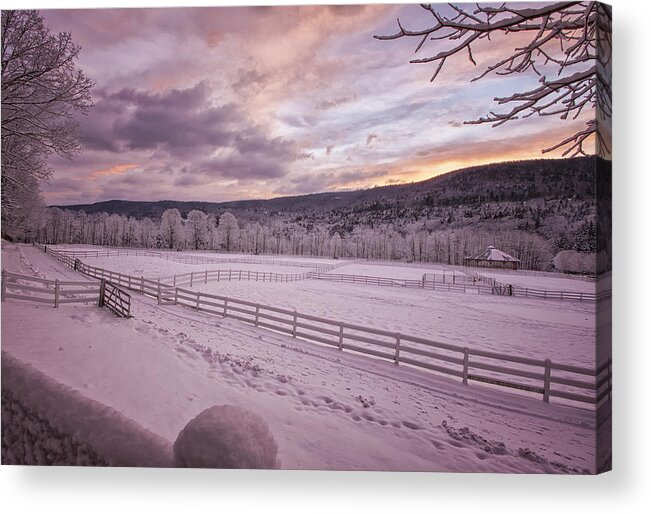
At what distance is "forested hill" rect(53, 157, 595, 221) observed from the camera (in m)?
3.70

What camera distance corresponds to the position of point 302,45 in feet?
13.3

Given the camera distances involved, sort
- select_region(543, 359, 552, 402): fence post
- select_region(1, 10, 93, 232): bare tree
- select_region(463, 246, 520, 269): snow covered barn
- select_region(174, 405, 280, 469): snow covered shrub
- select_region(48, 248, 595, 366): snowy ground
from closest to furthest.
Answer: select_region(174, 405, 280, 469): snow covered shrub
select_region(543, 359, 552, 402): fence post
select_region(48, 248, 595, 366): snowy ground
select_region(463, 246, 520, 269): snow covered barn
select_region(1, 10, 93, 232): bare tree

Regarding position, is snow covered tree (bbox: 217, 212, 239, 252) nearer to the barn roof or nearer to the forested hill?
the forested hill

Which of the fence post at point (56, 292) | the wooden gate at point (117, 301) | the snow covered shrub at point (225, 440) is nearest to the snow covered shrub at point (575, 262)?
the snow covered shrub at point (225, 440)

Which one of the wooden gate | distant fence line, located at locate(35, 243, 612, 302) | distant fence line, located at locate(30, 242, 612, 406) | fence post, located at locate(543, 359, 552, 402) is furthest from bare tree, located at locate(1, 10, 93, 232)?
fence post, located at locate(543, 359, 552, 402)

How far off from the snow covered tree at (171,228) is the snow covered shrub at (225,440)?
2536 millimetres

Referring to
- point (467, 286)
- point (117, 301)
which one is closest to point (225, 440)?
point (117, 301)

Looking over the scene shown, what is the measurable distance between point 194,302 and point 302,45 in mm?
3510

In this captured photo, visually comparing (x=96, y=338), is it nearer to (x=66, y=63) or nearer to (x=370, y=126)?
(x=66, y=63)

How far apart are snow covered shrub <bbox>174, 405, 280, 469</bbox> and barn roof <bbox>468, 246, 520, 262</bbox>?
3.04 metres

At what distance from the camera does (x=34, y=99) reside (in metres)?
4.41

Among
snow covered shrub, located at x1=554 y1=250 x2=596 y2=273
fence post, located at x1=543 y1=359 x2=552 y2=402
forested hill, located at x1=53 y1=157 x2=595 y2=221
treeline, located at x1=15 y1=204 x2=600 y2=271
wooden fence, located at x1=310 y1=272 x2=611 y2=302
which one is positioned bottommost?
fence post, located at x1=543 y1=359 x2=552 y2=402

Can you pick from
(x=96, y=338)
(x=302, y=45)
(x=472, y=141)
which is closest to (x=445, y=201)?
(x=472, y=141)

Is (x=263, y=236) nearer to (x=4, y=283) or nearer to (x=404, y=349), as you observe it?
(x=404, y=349)
